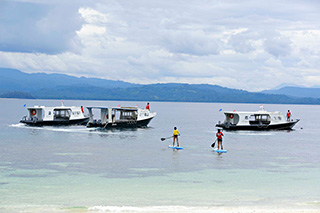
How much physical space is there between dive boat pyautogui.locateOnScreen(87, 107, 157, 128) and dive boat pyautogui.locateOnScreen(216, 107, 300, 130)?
47.4 feet

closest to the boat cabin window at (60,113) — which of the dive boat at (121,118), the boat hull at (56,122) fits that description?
the boat hull at (56,122)

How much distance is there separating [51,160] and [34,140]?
19630 millimetres

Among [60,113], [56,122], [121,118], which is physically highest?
[60,113]

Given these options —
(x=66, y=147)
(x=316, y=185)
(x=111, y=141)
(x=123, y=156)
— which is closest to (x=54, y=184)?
(x=123, y=156)

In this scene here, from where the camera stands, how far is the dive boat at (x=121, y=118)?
74.6 metres

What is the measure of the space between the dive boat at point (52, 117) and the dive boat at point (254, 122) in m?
28.4

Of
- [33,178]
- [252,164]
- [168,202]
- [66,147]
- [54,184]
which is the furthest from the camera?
[66,147]

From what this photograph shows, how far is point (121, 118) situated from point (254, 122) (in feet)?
80.7

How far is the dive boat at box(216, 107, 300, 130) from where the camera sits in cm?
7556

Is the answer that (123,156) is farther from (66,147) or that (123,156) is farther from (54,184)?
(54,184)

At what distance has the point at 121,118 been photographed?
261 ft

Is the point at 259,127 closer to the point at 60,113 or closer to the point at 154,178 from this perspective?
the point at 60,113

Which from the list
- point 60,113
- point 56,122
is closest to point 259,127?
point 56,122

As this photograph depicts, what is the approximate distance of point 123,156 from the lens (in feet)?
144
